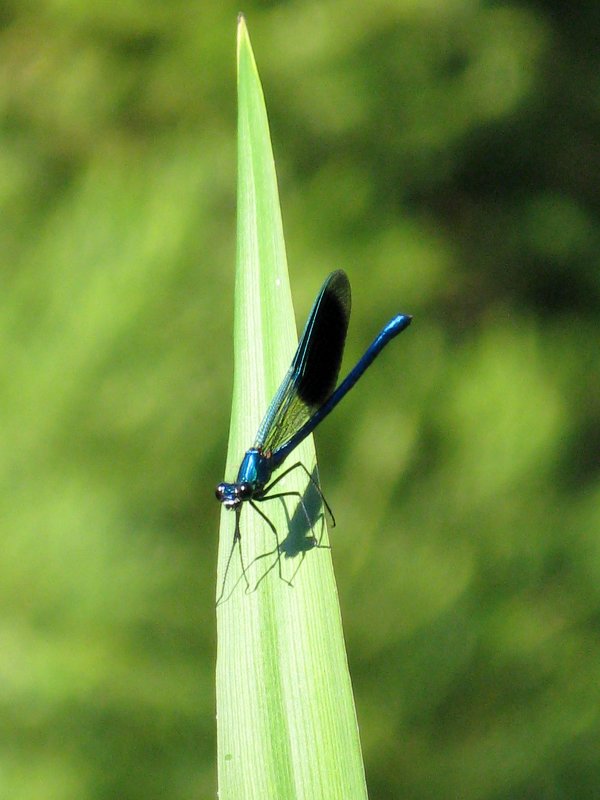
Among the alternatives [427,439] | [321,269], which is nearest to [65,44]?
[321,269]

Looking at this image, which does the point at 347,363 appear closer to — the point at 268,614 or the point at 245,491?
the point at 245,491

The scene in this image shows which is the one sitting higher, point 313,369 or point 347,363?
point 347,363

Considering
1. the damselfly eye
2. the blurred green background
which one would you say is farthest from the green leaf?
the blurred green background

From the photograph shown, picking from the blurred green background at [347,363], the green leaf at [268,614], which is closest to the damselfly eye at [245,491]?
the green leaf at [268,614]

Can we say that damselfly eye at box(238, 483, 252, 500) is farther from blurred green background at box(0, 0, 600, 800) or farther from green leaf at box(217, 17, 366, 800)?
blurred green background at box(0, 0, 600, 800)

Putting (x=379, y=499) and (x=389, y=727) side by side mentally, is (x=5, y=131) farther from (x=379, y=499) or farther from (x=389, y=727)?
(x=389, y=727)

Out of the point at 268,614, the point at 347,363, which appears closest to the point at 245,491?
the point at 268,614

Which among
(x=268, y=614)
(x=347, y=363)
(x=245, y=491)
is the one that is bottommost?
(x=268, y=614)
